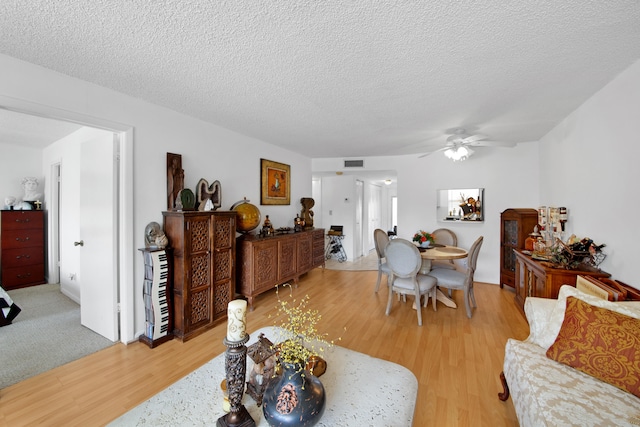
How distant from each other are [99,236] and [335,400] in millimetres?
2776

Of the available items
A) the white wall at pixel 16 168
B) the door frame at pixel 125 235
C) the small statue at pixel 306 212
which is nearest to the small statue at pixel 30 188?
the white wall at pixel 16 168

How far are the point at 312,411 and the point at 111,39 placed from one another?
2.33 metres

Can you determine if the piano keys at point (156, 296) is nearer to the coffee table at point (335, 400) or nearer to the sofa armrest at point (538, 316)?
the coffee table at point (335, 400)

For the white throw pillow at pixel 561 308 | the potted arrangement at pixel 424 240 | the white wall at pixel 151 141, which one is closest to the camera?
the white throw pillow at pixel 561 308

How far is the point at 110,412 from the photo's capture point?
164 centimetres

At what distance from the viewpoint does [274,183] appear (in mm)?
4379

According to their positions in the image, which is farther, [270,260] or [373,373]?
[270,260]

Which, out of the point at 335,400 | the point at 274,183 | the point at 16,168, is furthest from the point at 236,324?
the point at 16,168

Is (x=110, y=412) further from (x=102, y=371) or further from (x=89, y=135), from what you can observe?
(x=89, y=135)

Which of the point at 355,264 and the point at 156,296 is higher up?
the point at 156,296

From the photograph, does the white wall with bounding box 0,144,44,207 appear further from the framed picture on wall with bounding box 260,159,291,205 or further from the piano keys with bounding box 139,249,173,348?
the framed picture on wall with bounding box 260,159,291,205

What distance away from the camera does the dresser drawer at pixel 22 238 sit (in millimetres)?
3875

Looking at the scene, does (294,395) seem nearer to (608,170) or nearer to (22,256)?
(608,170)

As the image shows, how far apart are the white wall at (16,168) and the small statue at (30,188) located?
109 millimetres
